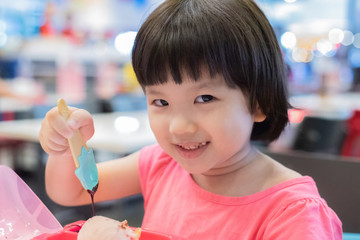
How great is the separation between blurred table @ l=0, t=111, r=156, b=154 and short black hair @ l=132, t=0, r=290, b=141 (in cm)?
146

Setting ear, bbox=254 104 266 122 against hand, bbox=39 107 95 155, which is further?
ear, bbox=254 104 266 122

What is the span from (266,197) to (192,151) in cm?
17

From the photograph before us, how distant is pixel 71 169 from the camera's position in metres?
0.91

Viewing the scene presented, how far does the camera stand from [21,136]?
267 cm

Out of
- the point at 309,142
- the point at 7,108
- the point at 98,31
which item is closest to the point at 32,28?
the point at 98,31

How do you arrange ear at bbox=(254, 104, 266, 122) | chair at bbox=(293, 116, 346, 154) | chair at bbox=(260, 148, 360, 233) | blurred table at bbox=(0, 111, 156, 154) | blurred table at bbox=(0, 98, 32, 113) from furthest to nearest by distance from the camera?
blurred table at bbox=(0, 98, 32, 113), chair at bbox=(293, 116, 346, 154), blurred table at bbox=(0, 111, 156, 154), chair at bbox=(260, 148, 360, 233), ear at bbox=(254, 104, 266, 122)

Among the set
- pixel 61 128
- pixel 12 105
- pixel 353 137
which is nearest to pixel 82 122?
pixel 61 128

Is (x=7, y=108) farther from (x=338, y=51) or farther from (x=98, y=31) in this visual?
(x=338, y=51)

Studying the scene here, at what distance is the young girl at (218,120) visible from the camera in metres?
0.72

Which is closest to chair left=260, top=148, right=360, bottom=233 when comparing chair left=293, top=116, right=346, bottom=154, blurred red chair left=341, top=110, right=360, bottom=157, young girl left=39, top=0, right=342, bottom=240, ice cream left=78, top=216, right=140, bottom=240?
young girl left=39, top=0, right=342, bottom=240

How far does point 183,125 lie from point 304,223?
0.26 m

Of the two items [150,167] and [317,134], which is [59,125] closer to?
[150,167]

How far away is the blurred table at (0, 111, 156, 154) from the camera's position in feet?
7.42

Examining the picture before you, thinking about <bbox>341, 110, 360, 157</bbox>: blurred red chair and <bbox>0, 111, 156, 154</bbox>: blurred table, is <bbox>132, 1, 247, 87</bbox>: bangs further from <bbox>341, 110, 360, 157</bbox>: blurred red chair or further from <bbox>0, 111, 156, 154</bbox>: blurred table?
<bbox>341, 110, 360, 157</bbox>: blurred red chair
